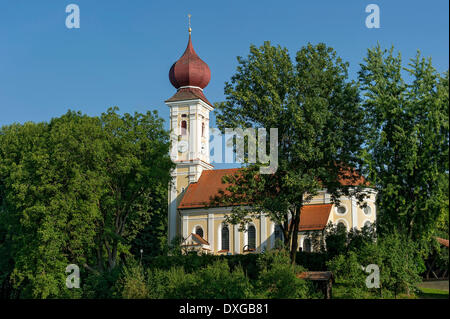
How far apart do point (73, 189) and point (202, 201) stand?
2379cm

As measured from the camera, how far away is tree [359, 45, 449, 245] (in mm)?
30156

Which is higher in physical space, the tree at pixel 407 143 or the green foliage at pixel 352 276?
the tree at pixel 407 143

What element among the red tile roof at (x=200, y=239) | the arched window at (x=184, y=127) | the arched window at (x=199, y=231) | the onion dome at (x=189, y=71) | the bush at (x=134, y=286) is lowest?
the bush at (x=134, y=286)

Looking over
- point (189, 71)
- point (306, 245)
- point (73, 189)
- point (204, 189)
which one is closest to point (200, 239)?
point (204, 189)

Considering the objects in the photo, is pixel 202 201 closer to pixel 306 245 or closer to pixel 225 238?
pixel 225 238

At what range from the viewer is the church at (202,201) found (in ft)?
189

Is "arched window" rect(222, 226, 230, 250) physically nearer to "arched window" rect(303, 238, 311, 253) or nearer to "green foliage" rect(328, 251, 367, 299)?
"arched window" rect(303, 238, 311, 253)

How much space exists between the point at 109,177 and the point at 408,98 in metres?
20.1

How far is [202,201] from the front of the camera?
206 feet

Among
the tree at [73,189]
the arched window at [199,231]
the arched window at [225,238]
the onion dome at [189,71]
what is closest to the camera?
the tree at [73,189]

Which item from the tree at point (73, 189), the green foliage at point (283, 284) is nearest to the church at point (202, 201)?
the tree at point (73, 189)

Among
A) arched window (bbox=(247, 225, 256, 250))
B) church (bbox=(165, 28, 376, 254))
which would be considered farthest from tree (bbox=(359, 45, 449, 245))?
arched window (bbox=(247, 225, 256, 250))

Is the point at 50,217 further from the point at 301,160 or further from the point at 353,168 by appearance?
the point at 353,168

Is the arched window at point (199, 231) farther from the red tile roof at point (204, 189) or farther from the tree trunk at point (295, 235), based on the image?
the tree trunk at point (295, 235)
